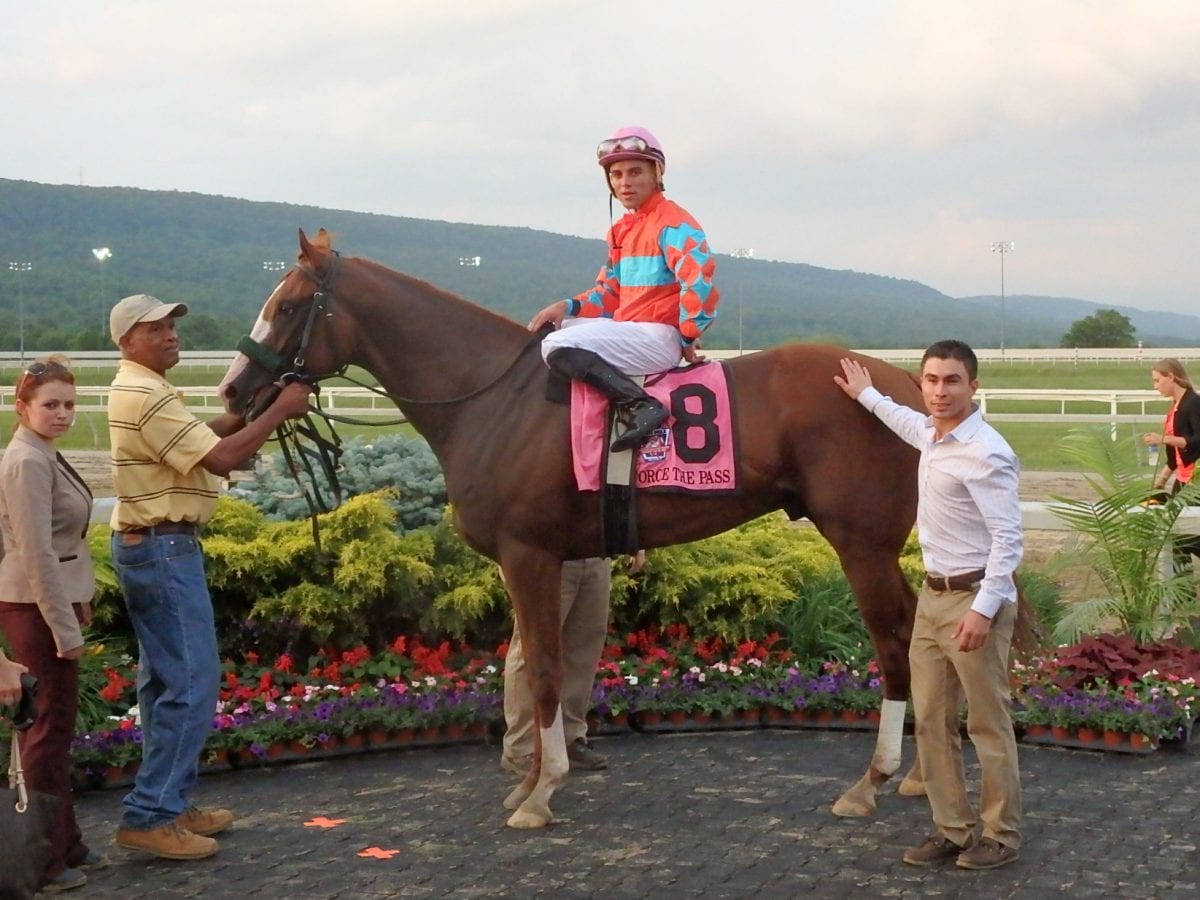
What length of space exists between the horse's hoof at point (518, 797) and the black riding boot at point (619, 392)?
4.58ft

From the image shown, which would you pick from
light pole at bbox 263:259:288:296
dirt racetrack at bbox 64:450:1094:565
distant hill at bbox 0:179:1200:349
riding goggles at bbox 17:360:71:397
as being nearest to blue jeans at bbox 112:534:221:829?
riding goggles at bbox 17:360:71:397

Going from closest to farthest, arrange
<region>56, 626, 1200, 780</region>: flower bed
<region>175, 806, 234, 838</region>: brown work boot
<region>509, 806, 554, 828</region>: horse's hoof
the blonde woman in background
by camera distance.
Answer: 1. the blonde woman in background
2. <region>175, 806, 234, 838</region>: brown work boot
3. <region>509, 806, 554, 828</region>: horse's hoof
4. <region>56, 626, 1200, 780</region>: flower bed

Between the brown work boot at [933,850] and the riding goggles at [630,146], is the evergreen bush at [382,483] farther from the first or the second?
the brown work boot at [933,850]

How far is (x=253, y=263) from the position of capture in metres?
118

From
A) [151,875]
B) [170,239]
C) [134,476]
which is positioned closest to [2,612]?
[134,476]

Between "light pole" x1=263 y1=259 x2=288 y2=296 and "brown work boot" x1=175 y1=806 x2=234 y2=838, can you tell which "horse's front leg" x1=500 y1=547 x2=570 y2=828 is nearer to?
"brown work boot" x1=175 y1=806 x2=234 y2=838

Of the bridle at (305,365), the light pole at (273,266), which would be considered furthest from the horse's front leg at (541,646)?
the light pole at (273,266)

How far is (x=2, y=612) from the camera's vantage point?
4.31m

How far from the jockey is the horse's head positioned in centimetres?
87

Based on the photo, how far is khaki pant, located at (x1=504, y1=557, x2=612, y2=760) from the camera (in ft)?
18.9

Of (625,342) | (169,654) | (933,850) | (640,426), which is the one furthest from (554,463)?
(933,850)

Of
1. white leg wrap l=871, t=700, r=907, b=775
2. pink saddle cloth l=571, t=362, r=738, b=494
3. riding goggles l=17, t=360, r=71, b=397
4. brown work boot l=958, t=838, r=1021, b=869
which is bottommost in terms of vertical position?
brown work boot l=958, t=838, r=1021, b=869

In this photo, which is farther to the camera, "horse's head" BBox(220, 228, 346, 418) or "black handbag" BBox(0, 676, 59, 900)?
"horse's head" BBox(220, 228, 346, 418)

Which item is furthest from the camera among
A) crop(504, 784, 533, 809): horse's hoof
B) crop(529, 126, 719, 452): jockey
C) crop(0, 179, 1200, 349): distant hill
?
crop(0, 179, 1200, 349): distant hill
